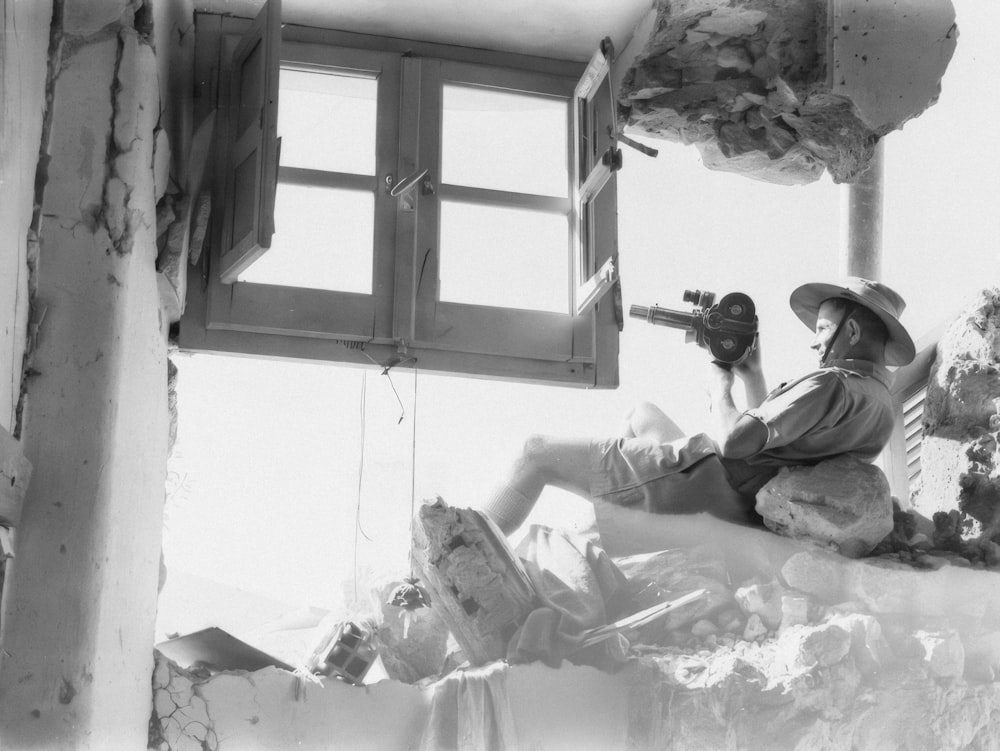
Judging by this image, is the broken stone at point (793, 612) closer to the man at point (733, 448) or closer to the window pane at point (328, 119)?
the man at point (733, 448)

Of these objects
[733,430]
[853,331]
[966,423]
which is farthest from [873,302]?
[733,430]

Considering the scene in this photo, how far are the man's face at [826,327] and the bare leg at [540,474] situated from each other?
1031mm

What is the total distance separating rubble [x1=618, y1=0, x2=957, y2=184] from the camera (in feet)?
19.0

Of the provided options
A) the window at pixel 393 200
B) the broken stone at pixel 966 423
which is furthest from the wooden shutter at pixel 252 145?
the broken stone at pixel 966 423

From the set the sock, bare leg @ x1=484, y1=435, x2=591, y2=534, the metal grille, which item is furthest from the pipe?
the sock

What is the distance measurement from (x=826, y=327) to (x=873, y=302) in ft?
0.69

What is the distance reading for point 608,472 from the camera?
5.32m

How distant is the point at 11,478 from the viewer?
3885 mm

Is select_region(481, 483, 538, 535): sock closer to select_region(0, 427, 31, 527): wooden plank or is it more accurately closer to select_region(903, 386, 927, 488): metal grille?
select_region(0, 427, 31, 527): wooden plank

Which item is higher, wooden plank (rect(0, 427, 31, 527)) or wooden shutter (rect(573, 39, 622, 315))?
wooden shutter (rect(573, 39, 622, 315))

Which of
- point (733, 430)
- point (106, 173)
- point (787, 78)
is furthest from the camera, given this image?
point (787, 78)

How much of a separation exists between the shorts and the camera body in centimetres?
36

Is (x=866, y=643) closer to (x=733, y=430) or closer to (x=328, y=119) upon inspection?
(x=733, y=430)

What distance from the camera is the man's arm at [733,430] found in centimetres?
518
